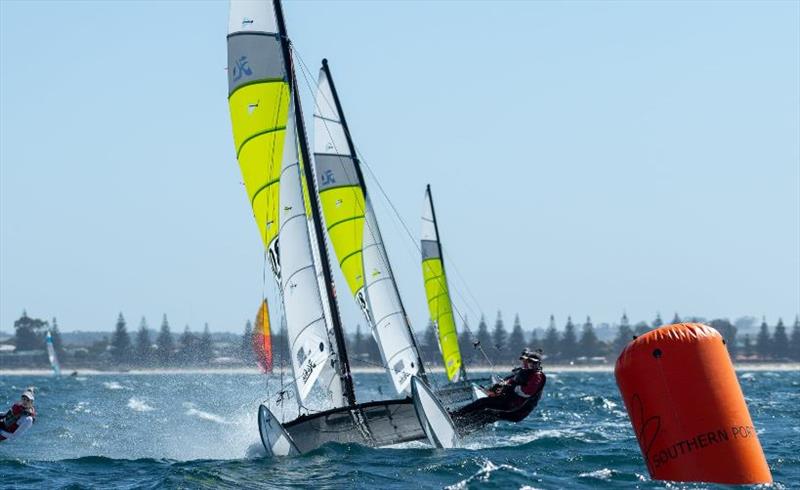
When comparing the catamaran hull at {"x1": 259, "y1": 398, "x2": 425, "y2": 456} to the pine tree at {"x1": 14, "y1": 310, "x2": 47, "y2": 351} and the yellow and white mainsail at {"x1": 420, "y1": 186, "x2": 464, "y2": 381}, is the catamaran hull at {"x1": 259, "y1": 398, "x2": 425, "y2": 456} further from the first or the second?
the pine tree at {"x1": 14, "y1": 310, "x2": 47, "y2": 351}

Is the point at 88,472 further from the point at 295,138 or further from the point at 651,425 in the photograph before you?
the point at 651,425

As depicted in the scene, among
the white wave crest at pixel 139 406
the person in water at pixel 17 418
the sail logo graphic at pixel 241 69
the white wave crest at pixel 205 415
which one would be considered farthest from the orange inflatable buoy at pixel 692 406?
the white wave crest at pixel 139 406

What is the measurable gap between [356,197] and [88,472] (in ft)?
30.6

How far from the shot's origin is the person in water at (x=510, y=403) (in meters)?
22.0

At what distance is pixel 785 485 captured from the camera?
43.6 ft

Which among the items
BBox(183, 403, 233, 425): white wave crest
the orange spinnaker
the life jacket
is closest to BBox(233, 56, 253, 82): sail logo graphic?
the life jacket

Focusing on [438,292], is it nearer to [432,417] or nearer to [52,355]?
[432,417]

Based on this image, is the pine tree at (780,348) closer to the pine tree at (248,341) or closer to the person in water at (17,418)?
the pine tree at (248,341)

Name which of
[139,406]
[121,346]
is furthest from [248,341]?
[121,346]

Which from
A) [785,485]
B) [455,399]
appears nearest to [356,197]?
[455,399]

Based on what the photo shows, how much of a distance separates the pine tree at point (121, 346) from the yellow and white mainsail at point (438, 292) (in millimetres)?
157856

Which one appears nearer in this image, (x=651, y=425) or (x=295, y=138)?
(x=651, y=425)

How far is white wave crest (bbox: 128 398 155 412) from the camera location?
39.9 metres

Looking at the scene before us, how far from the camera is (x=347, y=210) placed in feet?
80.5
